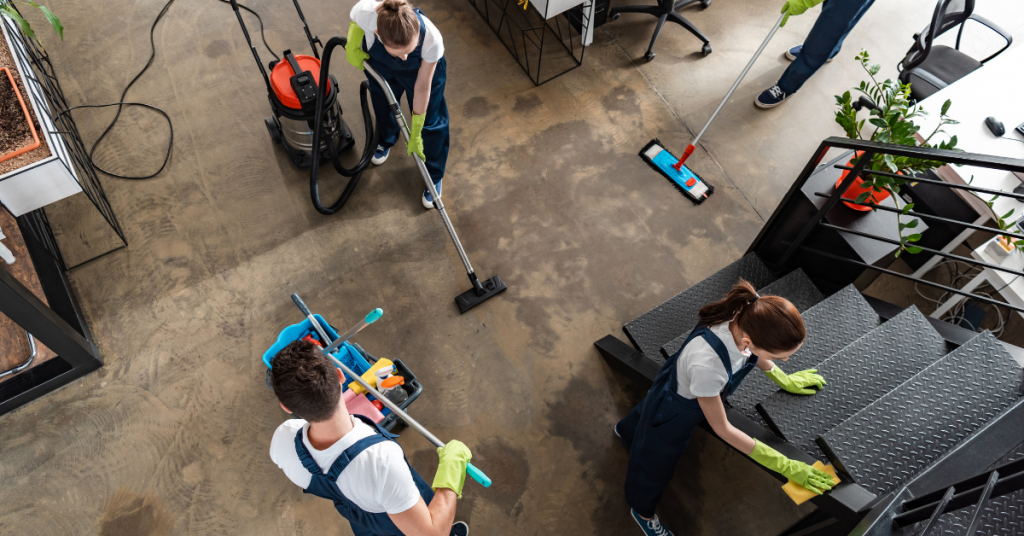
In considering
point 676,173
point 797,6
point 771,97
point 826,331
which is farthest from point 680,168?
point 826,331

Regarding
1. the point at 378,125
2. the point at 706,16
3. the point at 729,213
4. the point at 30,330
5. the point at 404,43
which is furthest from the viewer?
the point at 706,16

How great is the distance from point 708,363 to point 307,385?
3.85ft

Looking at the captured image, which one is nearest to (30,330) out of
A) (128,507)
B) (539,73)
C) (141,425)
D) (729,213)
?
(141,425)

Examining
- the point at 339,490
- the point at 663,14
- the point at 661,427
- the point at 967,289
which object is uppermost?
the point at 663,14

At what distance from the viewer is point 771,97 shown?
150 inches

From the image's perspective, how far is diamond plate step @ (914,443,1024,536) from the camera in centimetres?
146

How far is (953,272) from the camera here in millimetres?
3291

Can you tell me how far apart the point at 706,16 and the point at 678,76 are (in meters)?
0.72

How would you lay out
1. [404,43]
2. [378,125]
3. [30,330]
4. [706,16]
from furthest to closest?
[706,16] < [378,125] < [30,330] < [404,43]

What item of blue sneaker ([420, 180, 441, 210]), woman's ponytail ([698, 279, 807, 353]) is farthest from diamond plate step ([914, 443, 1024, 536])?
blue sneaker ([420, 180, 441, 210])

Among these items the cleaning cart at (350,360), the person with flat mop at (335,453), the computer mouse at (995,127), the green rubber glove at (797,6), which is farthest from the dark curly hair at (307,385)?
the computer mouse at (995,127)

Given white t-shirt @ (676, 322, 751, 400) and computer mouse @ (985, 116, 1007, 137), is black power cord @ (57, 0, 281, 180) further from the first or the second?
computer mouse @ (985, 116, 1007, 137)

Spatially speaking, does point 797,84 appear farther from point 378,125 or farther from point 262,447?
point 262,447

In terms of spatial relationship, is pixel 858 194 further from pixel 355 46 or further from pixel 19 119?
pixel 19 119
